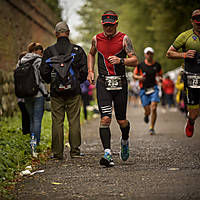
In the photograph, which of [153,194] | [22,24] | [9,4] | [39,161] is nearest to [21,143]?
[39,161]

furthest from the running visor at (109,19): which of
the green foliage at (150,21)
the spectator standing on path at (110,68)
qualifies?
the green foliage at (150,21)

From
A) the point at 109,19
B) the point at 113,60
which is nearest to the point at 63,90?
the point at 113,60

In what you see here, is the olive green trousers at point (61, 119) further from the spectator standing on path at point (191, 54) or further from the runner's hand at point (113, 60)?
the spectator standing on path at point (191, 54)

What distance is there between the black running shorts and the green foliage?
575 inches

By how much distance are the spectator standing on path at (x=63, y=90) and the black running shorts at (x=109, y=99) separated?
709 millimetres

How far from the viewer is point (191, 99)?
843 cm

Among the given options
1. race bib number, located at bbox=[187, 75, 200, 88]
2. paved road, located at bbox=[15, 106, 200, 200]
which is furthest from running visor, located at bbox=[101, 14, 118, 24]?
paved road, located at bbox=[15, 106, 200, 200]

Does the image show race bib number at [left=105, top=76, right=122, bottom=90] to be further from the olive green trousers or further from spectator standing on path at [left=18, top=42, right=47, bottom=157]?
spectator standing on path at [left=18, top=42, right=47, bottom=157]

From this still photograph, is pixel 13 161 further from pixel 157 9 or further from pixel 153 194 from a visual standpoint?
pixel 157 9

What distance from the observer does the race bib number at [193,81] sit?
802 centimetres

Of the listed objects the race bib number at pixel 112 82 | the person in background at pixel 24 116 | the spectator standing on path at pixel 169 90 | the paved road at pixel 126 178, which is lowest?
the paved road at pixel 126 178

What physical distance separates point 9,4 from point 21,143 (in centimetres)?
765

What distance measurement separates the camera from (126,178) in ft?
21.5

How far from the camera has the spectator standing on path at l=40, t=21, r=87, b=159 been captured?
8.37m
